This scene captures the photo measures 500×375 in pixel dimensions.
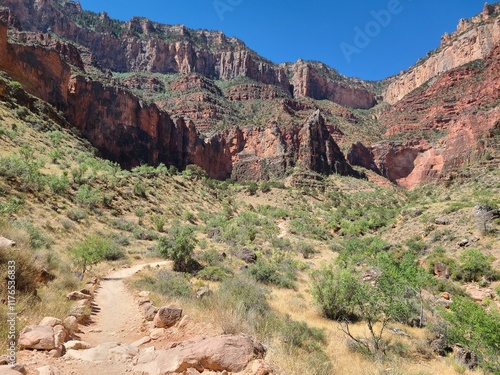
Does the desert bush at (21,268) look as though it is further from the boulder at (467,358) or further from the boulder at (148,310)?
the boulder at (467,358)

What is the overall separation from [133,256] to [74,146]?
2877cm

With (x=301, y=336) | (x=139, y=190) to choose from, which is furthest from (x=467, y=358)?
(x=139, y=190)

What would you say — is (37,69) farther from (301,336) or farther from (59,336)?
(301,336)

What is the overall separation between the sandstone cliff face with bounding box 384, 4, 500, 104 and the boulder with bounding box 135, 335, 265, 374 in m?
117

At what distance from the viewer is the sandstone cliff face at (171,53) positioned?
393ft

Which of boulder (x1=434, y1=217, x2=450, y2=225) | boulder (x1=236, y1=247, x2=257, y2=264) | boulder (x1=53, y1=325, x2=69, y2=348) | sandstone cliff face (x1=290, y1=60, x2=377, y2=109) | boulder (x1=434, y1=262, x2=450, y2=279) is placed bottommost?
boulder (x1=236, y1=247, x2=257, y2=264)

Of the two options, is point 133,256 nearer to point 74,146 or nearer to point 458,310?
point 458,310

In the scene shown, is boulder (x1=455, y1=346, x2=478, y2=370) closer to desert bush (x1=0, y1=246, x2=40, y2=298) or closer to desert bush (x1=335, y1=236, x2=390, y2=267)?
desert bush (x1=0, y1=246, x2=40, y2=298)

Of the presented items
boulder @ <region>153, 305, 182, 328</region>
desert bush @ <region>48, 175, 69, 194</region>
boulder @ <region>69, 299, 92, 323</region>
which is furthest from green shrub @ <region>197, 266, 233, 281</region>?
desert bush @ <region>48, 175, 69, 194</region>

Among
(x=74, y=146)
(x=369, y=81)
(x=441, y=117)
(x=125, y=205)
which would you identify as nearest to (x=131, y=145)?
(x=74, y=146)

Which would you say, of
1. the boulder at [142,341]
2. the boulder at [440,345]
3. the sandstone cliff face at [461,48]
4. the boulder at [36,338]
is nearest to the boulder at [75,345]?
the boulder at [36,338]

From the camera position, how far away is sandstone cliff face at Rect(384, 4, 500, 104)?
102m

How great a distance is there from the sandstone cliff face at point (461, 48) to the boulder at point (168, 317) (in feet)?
383

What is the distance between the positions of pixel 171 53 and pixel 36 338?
→ 147m
